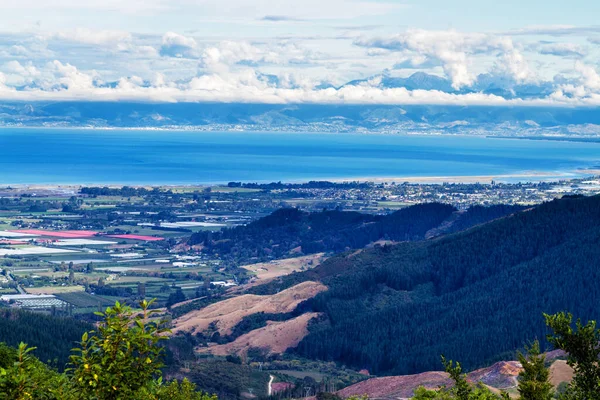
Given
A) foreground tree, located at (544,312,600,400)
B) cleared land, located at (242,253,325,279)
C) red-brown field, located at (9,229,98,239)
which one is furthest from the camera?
red-brown field, located at (9,229,98,239)

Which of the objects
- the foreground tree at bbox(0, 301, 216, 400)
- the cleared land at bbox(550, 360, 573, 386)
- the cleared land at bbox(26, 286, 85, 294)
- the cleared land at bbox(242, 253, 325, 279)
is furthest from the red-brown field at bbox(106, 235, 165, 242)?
the foreground tree at bbox(0, 301, 216, 400)

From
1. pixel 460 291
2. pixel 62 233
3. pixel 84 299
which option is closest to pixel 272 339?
pixel 460 291

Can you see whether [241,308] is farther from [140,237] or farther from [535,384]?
[535,384]

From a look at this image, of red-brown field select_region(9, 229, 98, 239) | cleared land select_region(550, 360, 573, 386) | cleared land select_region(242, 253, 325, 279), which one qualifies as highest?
cleared land select_region(550, 360, 573, 386)

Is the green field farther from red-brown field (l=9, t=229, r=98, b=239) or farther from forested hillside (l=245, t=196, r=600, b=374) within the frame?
red-brown field (l=9, t=229, r=98, b=239)

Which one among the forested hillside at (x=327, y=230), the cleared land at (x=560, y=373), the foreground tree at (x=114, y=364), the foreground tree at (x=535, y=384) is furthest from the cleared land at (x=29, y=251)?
the foreground tree at (x=114, y=364)

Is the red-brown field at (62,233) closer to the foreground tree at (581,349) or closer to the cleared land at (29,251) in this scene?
the cleared land at (29,251)
